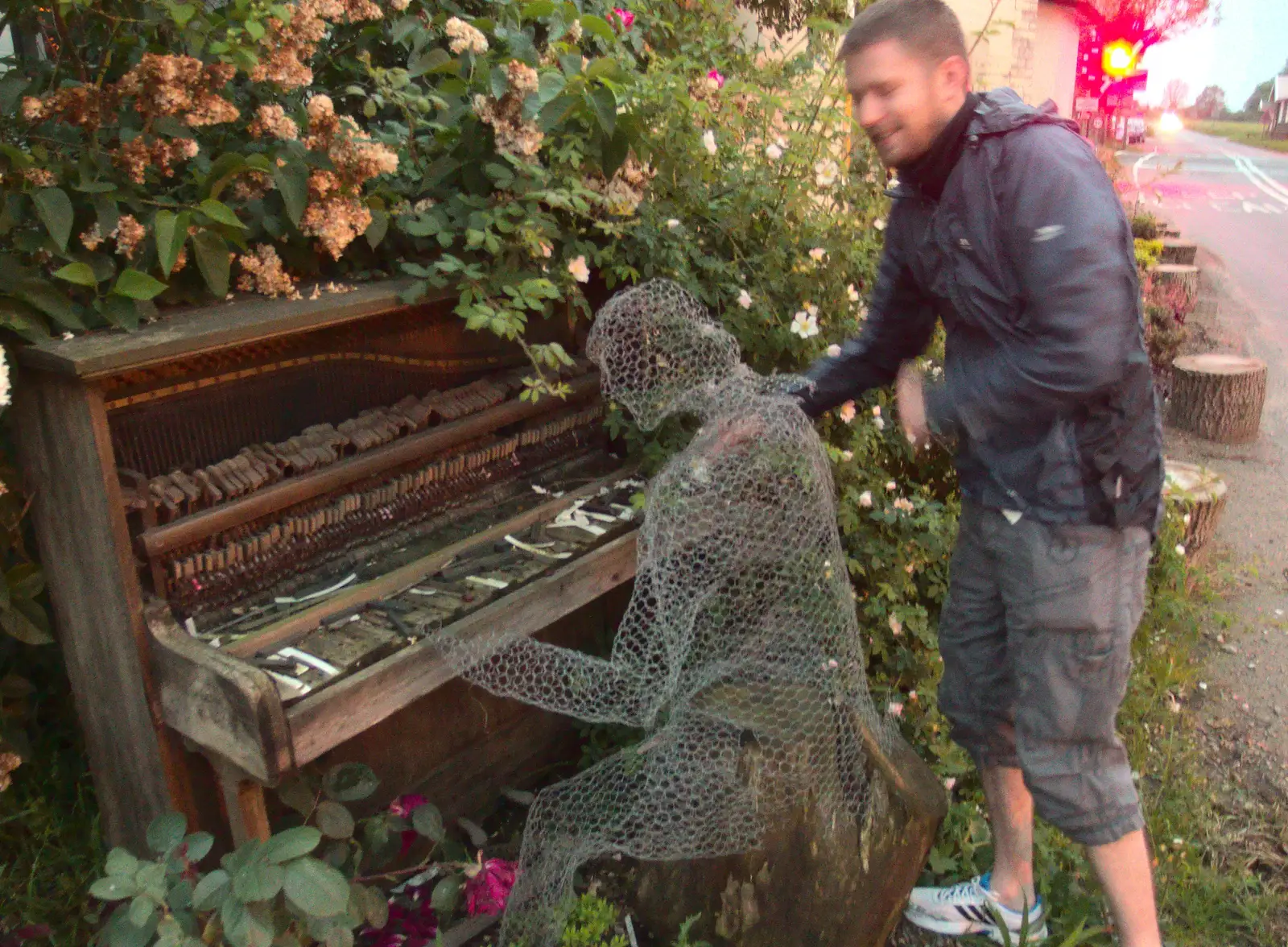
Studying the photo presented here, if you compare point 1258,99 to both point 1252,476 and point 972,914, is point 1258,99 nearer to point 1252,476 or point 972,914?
point 1252,476

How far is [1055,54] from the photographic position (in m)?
13.8

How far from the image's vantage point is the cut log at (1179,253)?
10.5 meters

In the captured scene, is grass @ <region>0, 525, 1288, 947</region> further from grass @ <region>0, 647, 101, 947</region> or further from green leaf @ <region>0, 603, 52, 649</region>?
green leaf @ <region>0, 603, 52, 649</region>

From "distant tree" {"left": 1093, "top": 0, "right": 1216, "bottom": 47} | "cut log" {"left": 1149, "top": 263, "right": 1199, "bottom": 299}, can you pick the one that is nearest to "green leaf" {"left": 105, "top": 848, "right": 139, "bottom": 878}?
"cut log" {"left": 1149, "top": 263, "right": 1199, "bottom": 299}

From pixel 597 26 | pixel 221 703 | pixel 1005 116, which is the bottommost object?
pixel 221 703

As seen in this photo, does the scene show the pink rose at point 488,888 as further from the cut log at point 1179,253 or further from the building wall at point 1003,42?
the cut log at point 1179,253

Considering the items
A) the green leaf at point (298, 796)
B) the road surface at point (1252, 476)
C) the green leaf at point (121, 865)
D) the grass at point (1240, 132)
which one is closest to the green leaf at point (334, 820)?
the green leaf at point (298, 796)

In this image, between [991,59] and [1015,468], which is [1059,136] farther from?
[991,59]

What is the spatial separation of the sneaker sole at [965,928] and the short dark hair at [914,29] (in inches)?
82.5

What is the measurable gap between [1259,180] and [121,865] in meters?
25.4

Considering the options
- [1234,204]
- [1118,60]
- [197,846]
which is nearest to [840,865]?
[197,846]

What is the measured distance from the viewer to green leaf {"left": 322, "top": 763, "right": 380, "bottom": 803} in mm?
2309

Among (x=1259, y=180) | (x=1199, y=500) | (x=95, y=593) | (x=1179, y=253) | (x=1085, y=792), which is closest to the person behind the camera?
(x=95, y=593)

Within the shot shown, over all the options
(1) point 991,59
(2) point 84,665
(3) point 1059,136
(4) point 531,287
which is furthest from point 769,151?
(1) point 991,59
